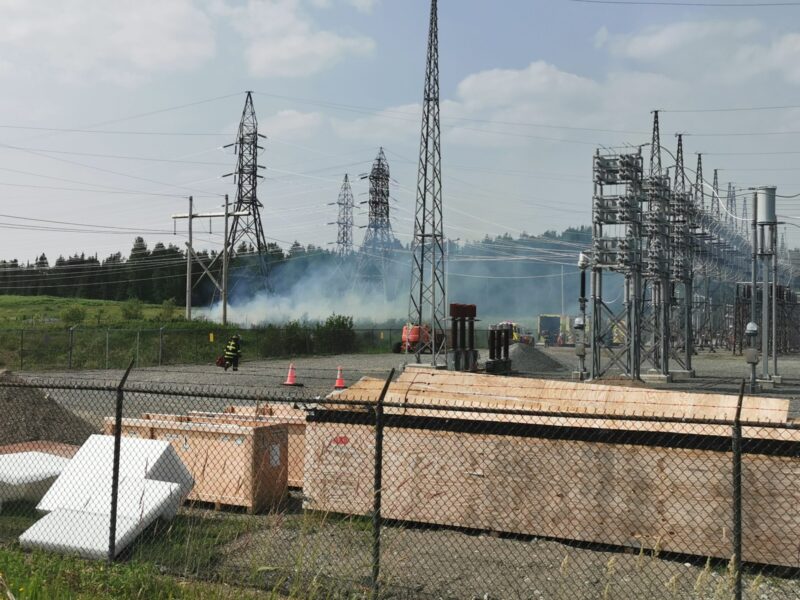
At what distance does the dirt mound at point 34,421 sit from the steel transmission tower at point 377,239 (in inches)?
2990

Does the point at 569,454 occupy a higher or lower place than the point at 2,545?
higher

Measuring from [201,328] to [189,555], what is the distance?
116ft

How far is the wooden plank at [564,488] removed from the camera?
286 inches

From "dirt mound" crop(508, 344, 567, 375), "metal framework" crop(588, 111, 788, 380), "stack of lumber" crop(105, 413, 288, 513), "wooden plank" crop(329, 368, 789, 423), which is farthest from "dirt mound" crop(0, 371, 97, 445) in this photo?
"dirt mound" crop(508, 344, 567, 375)

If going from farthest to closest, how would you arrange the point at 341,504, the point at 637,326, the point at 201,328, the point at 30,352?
the point at 201,328 < the point at 30,352 < the point at 637,326 < the point at 341,504

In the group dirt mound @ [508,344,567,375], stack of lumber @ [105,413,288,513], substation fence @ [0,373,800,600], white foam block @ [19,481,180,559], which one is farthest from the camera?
dirt mound @ [508,344,567,375]

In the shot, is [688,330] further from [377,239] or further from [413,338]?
[377,239]

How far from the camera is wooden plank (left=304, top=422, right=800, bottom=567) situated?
7.25 m

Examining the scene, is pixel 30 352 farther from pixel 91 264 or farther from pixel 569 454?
pixel 91 264

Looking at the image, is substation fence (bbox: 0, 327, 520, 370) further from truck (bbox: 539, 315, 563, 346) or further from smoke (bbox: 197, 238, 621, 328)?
truck (bbox: 539, 315, 563, 346)

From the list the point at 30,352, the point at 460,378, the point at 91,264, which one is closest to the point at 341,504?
the point at 460,378

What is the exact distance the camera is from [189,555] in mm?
6688

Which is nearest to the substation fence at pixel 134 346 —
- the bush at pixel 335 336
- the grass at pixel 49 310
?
the bush at pixel 335 336

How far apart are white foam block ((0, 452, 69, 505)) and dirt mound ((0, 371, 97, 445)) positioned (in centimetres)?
302
